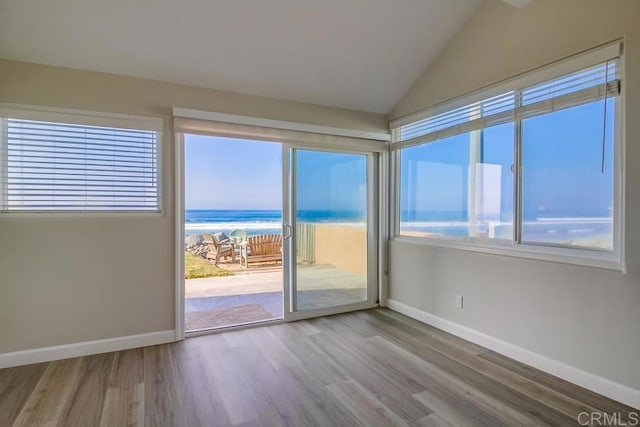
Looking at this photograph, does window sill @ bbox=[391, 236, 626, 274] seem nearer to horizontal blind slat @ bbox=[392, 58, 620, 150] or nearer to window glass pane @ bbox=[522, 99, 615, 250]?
window glass pane @ bbox=[522, 99, 615, 250]

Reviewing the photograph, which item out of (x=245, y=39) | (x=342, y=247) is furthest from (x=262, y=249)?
(x=245, y=39)

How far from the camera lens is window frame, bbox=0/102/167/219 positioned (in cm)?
267

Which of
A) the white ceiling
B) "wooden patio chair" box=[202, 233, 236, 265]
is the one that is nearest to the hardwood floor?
the white ceiling

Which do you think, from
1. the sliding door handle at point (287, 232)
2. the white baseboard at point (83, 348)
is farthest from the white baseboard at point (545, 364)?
the white baseboard at point (83, 348)

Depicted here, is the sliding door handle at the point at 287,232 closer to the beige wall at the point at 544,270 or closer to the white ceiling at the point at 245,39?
the white ceiling at the point at 245,39

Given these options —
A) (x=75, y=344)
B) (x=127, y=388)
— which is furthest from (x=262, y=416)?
(x=75, y=344)

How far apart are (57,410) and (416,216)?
3527mm

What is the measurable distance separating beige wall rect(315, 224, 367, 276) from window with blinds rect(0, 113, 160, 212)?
1764mm

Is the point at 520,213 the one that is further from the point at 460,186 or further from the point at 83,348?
the point at 83,348

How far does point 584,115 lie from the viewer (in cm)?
240

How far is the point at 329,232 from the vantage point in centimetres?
395

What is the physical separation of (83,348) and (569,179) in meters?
4.13

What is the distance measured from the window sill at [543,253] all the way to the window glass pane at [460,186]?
0.10m

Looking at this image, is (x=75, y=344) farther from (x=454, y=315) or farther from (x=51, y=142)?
(x=454, y=315)
